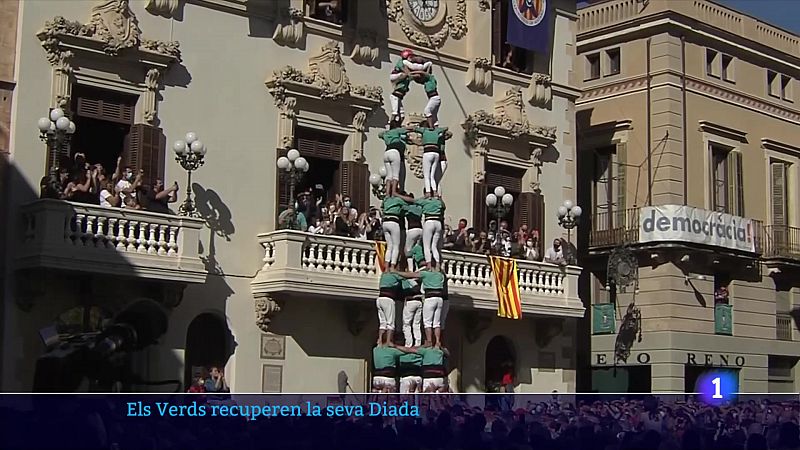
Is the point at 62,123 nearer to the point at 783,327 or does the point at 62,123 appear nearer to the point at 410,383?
the point at 410,383

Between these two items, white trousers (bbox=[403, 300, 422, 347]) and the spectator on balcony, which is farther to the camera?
the spectator on balcony

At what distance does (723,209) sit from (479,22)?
10.1 meters

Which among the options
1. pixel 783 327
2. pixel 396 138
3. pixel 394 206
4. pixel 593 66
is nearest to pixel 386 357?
pixel 394 206

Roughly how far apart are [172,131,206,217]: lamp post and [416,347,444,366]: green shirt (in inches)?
259

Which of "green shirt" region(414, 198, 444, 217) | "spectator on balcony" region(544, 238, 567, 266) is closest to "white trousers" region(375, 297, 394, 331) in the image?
"green shirt" region(414, 198, 444, 217)

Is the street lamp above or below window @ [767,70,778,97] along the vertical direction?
below

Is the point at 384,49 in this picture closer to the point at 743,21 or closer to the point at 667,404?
the point at 667,404

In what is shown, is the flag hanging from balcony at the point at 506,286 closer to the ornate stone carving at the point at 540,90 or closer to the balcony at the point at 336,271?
the balcony at the point at 336,271

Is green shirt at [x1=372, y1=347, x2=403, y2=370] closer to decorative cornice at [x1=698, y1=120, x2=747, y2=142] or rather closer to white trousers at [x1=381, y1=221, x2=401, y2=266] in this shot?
white trousers at [x1=381, y1=221, x2=401, y2=266]

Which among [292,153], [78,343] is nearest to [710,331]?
[292,153]

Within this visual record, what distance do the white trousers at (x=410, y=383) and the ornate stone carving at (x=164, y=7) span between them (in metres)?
9.49

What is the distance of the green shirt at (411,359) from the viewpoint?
19.8 metres

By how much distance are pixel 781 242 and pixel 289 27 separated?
57.4 ft

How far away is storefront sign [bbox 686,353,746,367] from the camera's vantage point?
33.4 metres
